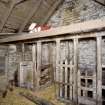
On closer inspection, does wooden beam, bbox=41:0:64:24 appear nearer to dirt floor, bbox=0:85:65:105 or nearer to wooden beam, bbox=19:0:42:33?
wooden beam, bbox=19:0:42:33

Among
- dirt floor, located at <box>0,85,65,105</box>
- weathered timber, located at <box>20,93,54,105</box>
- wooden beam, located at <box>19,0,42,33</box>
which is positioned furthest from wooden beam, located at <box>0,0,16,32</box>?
weathered timber, located at <box>20,93,54,105</box>

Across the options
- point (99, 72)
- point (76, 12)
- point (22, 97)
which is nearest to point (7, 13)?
point (76, 12)

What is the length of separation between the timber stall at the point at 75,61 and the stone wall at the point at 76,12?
824 millimetres

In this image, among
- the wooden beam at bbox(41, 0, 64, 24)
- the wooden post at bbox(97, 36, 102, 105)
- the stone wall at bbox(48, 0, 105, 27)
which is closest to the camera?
the wooden post at bbox(97, 36, 102, 105)

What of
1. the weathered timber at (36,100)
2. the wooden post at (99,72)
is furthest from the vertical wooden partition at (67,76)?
the wooden post at (99,72)

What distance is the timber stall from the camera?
290 cm

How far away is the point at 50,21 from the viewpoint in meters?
5.76

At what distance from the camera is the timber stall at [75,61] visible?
2.90m

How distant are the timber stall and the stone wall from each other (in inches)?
32.4

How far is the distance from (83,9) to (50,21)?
146 centimetres

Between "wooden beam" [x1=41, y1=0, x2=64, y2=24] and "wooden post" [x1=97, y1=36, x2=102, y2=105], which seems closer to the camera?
"wooden post" [x1=97, y1=36, x2=102, y2=105]

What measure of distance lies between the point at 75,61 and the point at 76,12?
246 centimetres

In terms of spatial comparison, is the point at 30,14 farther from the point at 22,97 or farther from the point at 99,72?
the point at 99,72

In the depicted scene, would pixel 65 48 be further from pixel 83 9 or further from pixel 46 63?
pixel 83 9
